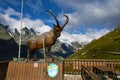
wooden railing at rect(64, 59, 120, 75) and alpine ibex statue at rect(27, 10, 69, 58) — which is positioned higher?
alpine ibex statue at rect(27, 10, 69, 58)

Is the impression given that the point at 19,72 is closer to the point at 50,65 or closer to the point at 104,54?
the point at 50,65

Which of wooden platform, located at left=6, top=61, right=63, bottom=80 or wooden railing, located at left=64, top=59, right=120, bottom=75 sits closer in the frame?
wooden platform, located at left=6, top=61, right=63, bottom=80

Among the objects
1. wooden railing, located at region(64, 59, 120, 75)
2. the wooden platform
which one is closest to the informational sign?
the wooden platform

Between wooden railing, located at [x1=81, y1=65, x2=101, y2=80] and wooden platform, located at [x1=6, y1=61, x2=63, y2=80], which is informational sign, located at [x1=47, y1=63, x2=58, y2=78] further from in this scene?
wooden railing, located at [x1=81, y1=65, x2=101, y2=80]

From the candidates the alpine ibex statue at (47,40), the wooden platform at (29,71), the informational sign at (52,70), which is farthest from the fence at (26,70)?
the alpine ibex statue at (47,40)

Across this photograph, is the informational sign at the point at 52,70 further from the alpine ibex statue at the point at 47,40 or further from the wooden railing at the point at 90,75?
the wooden railing at the point at 90,75

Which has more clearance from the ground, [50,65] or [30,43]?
[30,43]

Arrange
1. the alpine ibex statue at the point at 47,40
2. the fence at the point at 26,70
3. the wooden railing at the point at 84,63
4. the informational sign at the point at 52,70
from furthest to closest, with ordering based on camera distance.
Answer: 1. the wooden railing at the point at 84,63
2. the alpine ibex statue at the point at 47,40
3. the fence at the point at 26,70
4. the informational sign at the point at 52,70

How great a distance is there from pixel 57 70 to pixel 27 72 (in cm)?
291

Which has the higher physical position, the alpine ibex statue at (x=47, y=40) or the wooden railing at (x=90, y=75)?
the alpine ibex statue at (x=47, y=40)

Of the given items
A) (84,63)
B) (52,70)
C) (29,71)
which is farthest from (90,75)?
(84,63)

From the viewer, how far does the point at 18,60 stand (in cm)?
2292

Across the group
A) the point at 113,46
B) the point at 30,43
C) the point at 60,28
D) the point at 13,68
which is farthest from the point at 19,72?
the point at 113,46

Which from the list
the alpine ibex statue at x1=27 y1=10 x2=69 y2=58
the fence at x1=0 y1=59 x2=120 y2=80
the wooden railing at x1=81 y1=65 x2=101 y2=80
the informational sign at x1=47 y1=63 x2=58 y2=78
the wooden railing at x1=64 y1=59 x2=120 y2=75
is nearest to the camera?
the wooden railing at x1=81 y1=65 x2=101 y2=80
